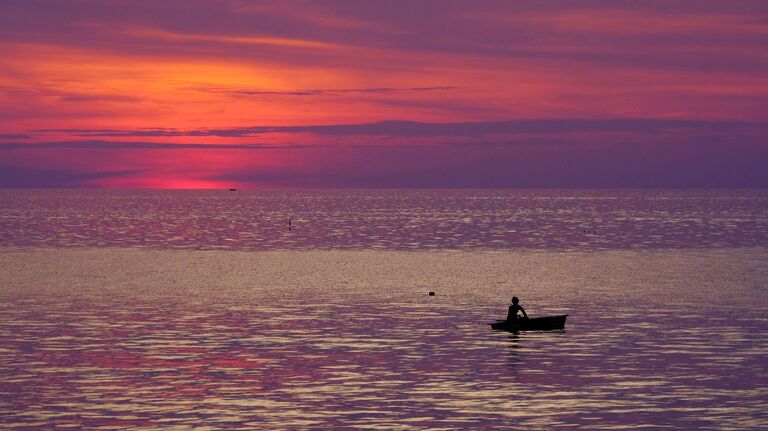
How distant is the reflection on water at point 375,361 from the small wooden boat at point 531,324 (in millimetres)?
402

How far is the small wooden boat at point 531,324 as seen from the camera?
51719 millimetres

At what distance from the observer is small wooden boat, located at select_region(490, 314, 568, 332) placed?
5172 centimetres

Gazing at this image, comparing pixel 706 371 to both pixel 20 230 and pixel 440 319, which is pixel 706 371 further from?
pixel 20 230

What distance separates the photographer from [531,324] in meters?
51.8

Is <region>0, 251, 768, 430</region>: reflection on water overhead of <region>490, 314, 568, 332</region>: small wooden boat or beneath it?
beneath

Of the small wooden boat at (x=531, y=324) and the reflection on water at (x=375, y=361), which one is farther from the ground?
the small wooden boat at (x=531, y=324)

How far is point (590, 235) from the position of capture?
166m

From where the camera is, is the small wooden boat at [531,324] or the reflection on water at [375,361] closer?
the reflection on water at [375,361]

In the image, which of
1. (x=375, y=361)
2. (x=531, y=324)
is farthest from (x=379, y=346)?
(x=531, y=324)

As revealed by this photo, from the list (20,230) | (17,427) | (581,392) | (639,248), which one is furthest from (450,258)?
(20,230)

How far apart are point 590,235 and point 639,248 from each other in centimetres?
3527

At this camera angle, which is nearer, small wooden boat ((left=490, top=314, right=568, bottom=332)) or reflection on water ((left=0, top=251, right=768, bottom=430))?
reflection on water ((left=0, top=251, right=768, bottom=430))

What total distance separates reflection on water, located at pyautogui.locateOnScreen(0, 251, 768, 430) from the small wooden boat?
1.32ft

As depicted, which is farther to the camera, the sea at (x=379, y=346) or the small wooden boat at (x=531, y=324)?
the small wooden boat at (x=531, y=324)
